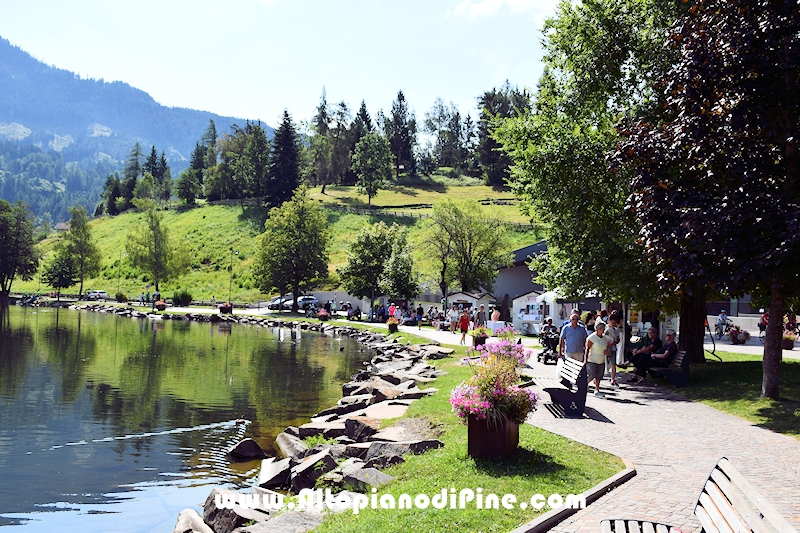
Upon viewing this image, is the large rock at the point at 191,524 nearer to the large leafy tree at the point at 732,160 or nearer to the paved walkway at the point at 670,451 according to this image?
the paved walkway at the point at 670,451

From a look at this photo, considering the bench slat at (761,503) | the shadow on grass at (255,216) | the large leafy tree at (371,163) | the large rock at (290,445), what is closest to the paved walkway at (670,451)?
the bench slat at (761,503)

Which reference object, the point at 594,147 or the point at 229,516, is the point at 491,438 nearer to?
the point at 229,516

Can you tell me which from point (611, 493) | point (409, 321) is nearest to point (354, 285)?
point (409, 321)

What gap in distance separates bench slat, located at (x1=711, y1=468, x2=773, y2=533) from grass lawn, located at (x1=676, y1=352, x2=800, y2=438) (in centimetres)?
851

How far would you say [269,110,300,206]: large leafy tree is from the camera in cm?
10656

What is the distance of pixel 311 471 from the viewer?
11.8m

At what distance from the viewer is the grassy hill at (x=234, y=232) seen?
93.9 meters

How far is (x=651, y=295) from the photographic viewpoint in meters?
20.8

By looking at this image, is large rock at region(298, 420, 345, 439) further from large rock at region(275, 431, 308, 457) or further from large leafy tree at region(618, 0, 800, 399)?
large leafy tree at region(618, 0, 800, 399)

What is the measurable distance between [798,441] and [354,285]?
54.1 metres

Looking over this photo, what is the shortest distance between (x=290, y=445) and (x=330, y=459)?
3935mm

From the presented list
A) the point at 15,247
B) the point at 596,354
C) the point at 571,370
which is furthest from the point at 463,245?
the point at 15,247

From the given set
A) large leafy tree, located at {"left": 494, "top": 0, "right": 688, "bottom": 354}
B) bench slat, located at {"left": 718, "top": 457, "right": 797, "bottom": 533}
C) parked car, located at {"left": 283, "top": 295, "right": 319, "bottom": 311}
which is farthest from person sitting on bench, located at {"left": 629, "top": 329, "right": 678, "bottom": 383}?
parked car, located at {"left": 283, "top": 295, "right": 319, "bottom": 311}

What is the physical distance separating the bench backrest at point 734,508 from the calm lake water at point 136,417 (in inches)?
335
